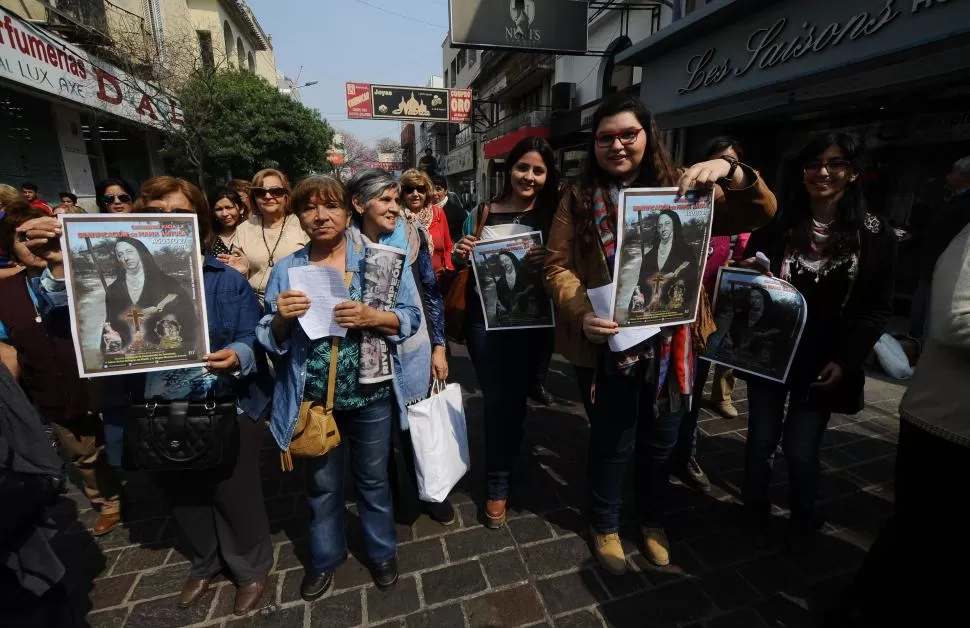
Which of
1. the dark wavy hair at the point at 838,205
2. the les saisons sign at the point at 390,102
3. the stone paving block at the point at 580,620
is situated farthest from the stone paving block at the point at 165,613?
the les saisons sign at the point at 390,102

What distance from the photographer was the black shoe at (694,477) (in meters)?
2.98

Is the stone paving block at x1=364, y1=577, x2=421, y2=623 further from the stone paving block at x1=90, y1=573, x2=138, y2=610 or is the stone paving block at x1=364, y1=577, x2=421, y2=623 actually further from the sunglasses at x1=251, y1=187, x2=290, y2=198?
the sunglasses at x1=251, y1=187, x2=290, y2=198

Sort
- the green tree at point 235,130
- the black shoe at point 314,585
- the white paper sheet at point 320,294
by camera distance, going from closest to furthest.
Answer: the white paper sheet at point 320,294 → the black shoe at point 314,585 → the green tree at point 235,130

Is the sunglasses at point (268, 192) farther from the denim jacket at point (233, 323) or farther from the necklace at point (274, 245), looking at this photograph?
the denim jacket at point (233, 323)

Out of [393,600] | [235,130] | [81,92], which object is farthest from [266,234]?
[235,130]

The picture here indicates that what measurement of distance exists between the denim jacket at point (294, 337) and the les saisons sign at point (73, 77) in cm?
950

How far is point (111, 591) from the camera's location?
7.47ft

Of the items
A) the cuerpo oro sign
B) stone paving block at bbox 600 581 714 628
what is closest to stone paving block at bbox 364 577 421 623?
stone paving block at bbox 600 581 714 628

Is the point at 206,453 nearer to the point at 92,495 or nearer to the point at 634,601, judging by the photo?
the point at 92,495

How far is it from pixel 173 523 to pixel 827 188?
161 inches

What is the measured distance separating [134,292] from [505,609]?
82.2 inches

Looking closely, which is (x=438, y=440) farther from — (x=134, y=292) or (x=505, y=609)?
(x=134, y=292)

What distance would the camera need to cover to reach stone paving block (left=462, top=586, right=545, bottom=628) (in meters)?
2.06

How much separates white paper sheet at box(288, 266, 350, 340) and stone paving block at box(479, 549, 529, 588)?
151 centimetres
